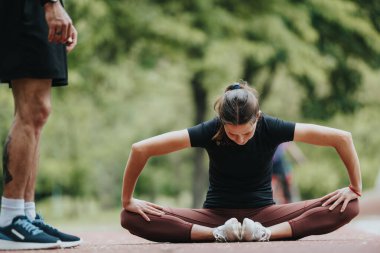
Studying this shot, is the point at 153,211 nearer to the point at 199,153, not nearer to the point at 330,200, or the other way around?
the point at 330,200

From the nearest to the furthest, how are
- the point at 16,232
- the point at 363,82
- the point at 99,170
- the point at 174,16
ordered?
the point at 16,232
the point at 174,16
the point at 363,82
the point at 99,170

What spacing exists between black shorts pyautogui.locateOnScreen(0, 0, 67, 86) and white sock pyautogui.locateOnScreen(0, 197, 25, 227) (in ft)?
2.11

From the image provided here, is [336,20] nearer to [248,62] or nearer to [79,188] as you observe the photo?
[248,62]

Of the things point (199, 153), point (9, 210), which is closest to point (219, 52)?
point (199, 153)

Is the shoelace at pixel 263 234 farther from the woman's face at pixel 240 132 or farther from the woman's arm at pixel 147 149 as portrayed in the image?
the woman's arm at pixel 147 149

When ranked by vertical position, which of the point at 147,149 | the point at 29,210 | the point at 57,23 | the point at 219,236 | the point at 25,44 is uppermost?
the point at 57,23

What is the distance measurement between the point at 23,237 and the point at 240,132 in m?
1.34

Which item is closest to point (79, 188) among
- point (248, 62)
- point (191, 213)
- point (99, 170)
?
point (99, 170)

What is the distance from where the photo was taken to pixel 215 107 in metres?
4.34

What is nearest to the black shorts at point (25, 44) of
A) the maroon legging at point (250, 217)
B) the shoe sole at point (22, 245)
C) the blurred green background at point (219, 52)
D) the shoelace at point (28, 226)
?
A: the shoelace at point (28, 226)

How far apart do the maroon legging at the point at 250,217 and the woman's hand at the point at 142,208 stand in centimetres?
3

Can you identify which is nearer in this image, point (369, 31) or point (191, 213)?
point (191, 213)

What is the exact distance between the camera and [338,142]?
14.1 feet

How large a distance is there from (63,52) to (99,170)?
2382 centimetres
